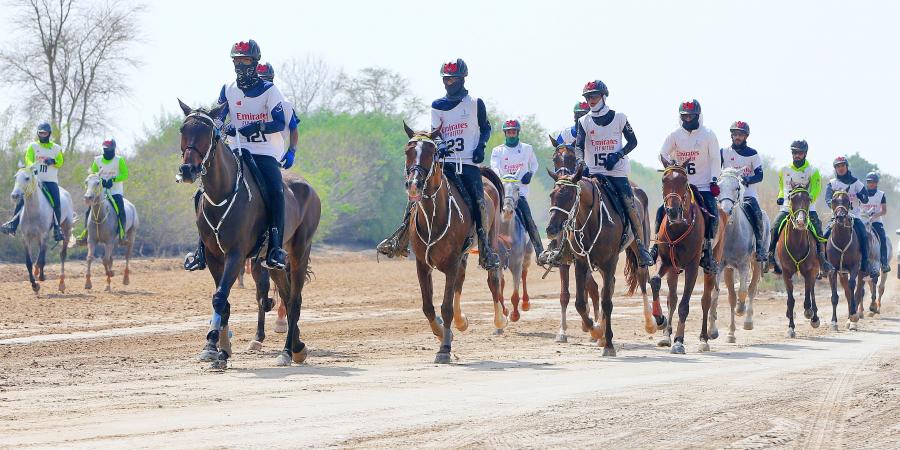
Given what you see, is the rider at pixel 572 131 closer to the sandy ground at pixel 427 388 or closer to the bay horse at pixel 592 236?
the bay horse at pixel 592 236

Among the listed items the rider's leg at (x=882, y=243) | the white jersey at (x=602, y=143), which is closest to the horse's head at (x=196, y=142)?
the white jersey at (x=602, y=143)

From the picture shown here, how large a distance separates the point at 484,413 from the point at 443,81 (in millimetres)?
6611

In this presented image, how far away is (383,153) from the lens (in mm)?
60250

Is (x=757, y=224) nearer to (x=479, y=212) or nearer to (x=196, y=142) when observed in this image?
(x=479, y=212)

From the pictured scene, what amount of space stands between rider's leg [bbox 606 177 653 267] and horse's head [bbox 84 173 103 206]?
14.1 meters

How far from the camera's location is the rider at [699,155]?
16.9 m

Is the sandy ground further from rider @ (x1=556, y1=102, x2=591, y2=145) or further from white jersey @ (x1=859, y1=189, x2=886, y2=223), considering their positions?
white jersey @ (x1=859, y1=189, x2=886, y2=223)

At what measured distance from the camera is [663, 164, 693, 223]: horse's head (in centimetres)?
1568

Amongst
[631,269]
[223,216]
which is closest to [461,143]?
[223,216]

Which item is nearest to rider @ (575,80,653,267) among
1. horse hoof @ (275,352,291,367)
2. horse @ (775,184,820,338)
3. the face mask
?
the face mask

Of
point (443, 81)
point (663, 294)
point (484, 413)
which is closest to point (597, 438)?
point (484, 413)

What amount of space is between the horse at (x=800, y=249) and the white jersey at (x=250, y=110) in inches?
427

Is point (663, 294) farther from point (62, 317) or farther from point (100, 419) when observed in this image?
point (100, 419)

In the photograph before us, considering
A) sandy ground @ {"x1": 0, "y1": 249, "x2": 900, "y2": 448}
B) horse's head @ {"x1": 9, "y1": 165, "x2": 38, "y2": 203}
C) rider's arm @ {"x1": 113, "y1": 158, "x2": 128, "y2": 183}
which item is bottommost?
sandy ground @ {"x1": 0, "y1": 249, "x2": 900, "y2": 448}
